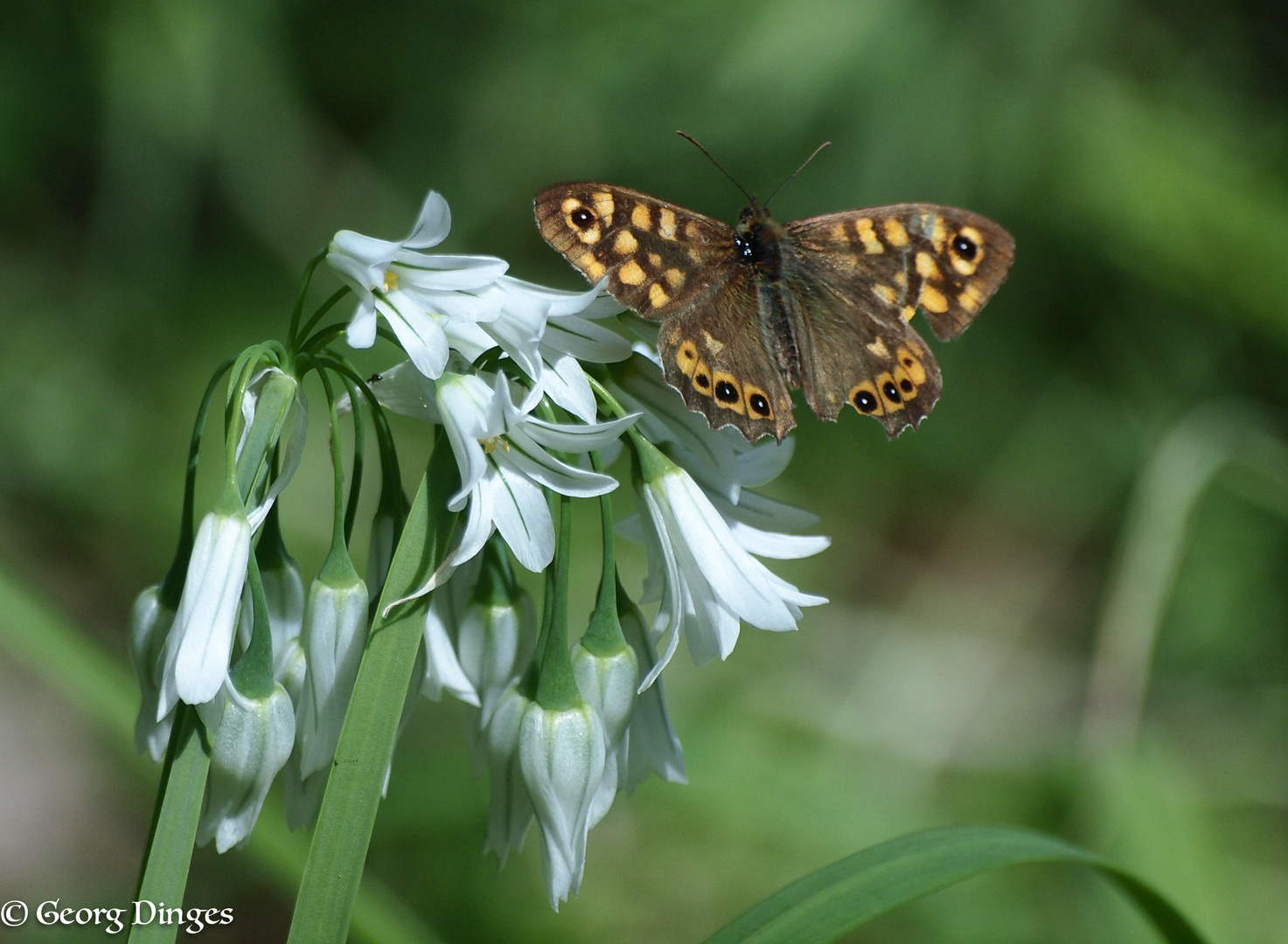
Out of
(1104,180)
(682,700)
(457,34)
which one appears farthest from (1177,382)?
(457,34)

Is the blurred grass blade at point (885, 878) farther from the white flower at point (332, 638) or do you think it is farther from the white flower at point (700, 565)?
the white flower at point (332, 638)

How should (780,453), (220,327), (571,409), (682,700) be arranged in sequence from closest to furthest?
(571,409), (780,453), (682,700), (220,327)

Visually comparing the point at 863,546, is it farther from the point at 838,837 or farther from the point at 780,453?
the point at 780,453

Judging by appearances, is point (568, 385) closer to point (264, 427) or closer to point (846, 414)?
point (264, 427)

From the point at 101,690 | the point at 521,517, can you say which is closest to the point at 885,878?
the point at 521,517

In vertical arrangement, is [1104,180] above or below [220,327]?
above

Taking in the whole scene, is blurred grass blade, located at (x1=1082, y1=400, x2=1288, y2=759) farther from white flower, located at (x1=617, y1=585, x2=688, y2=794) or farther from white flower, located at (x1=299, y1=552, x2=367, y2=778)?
white flower, located at (x1=299, y1=552, x2=367, y2=778)

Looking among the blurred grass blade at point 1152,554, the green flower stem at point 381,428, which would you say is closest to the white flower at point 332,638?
the green flower stem at point 381,428
